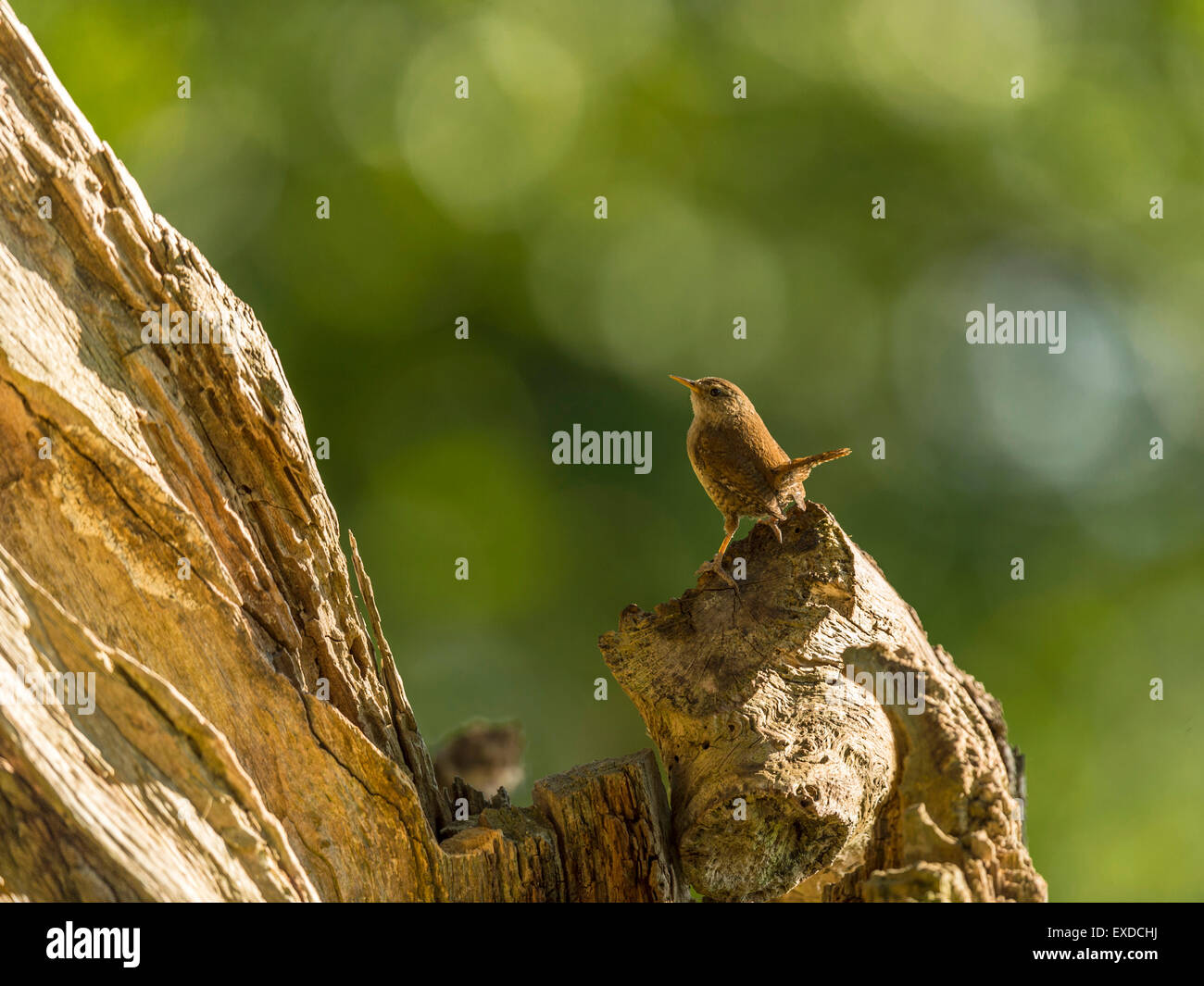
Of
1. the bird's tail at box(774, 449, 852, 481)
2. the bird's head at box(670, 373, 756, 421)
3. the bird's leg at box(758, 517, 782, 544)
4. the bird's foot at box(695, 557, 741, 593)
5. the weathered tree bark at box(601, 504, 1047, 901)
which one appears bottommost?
the weathered tree bark at box(601, 504, 1047, 901)

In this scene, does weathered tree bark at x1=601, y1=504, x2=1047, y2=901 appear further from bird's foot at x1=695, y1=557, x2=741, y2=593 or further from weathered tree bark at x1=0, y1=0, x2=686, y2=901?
weathered tree bark at x1=0, y1=0, x2=686, y2=901

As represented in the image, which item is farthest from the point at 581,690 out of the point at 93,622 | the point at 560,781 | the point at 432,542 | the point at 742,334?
the point at 93,622

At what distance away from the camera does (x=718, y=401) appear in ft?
10.3

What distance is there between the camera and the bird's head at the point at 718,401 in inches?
122

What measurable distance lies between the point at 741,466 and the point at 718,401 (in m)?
0.27

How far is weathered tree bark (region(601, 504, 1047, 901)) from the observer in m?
2.41

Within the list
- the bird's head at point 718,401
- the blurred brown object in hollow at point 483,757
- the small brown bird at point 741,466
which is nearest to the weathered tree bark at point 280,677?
the small brown bird at point 741,466

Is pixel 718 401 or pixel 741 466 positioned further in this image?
pixel 718 401

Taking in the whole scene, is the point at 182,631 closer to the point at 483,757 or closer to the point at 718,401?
the point at 483,757

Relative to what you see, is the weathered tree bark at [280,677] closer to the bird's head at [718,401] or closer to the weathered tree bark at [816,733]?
the weathered tree bark at [816,733]

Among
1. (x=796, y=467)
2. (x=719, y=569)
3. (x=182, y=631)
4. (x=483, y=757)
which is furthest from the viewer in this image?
(x=483, y=757)

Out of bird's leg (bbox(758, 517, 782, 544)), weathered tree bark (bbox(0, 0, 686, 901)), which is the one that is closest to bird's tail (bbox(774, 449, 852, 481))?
bird's leg (bbox(758, 517, 782, 544))

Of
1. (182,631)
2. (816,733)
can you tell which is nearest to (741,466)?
(816,733)
